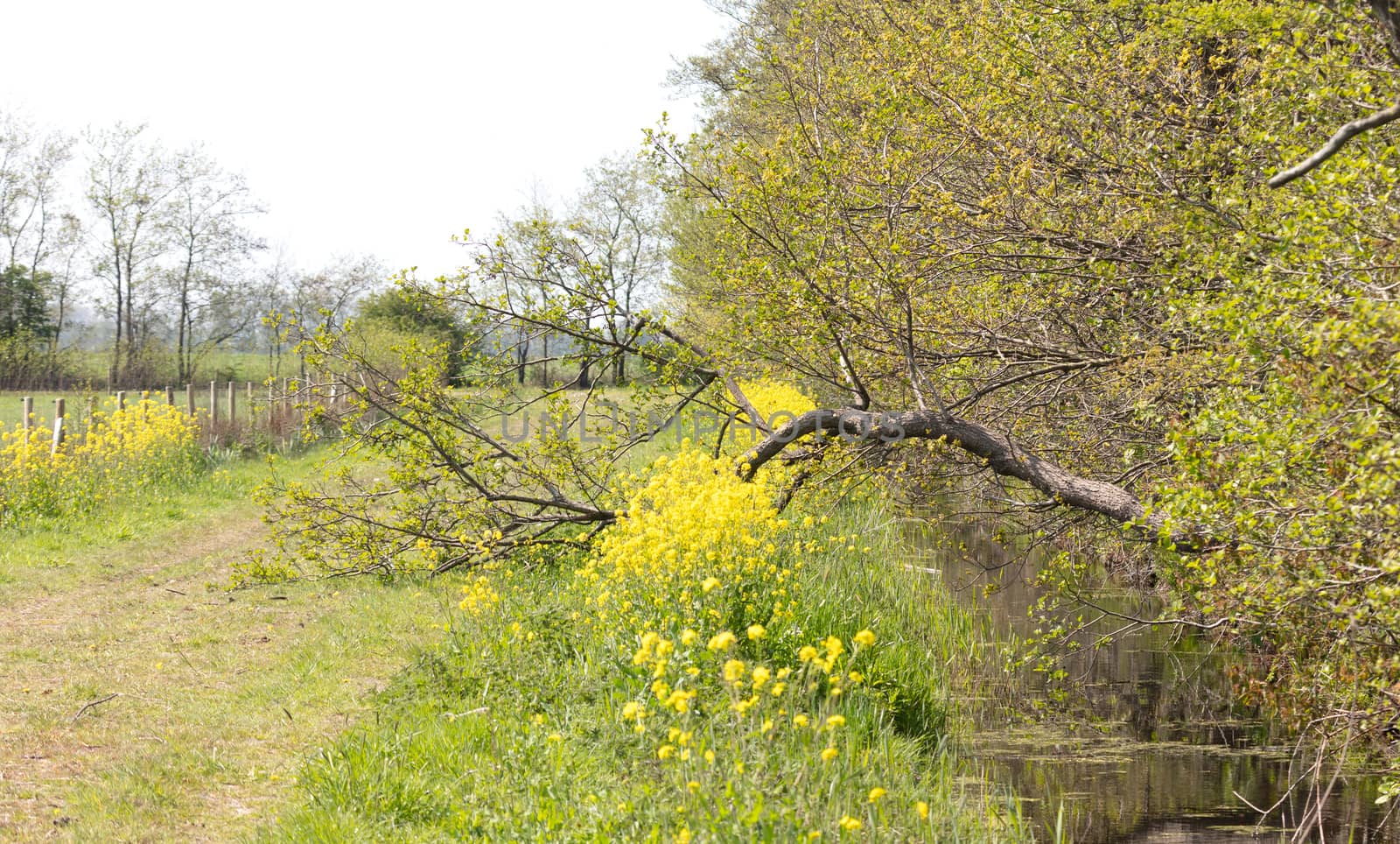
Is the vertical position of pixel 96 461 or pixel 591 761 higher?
pixel 96 461

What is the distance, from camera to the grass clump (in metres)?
3.77

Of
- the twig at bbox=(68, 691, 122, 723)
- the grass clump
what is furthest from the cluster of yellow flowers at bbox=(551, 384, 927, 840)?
the twig at bbox=(68, 691, 122, 723)

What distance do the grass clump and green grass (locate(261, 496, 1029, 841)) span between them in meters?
0.01

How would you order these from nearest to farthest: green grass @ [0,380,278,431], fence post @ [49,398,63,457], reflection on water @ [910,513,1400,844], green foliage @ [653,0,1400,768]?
green foliage @ [653,0,1400,768] < reflection on water @ [910,513,1400,844] < fence post @ [49,398,63,457] < green grass @ [0,380,278,431]

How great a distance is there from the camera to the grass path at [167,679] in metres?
5.05

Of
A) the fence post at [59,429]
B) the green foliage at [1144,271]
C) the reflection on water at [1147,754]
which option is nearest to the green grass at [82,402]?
the fence post at [59,429]

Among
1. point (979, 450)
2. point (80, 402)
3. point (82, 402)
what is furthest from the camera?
point (82, 402)

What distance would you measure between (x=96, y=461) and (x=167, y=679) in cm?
875

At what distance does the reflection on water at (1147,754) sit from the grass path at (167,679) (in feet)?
12.6

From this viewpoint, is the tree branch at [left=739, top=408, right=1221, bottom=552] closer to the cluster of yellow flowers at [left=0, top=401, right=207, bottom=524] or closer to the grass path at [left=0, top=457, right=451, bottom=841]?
the grass path at [left=0, top=457, right=451, bottom=841]

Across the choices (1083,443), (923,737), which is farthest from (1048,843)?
(1083,443)

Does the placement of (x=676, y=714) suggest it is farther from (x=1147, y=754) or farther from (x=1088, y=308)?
(x=1088, y=308)

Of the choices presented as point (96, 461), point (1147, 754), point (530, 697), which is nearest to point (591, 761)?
point (530, 697)

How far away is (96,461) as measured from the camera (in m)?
14.6
